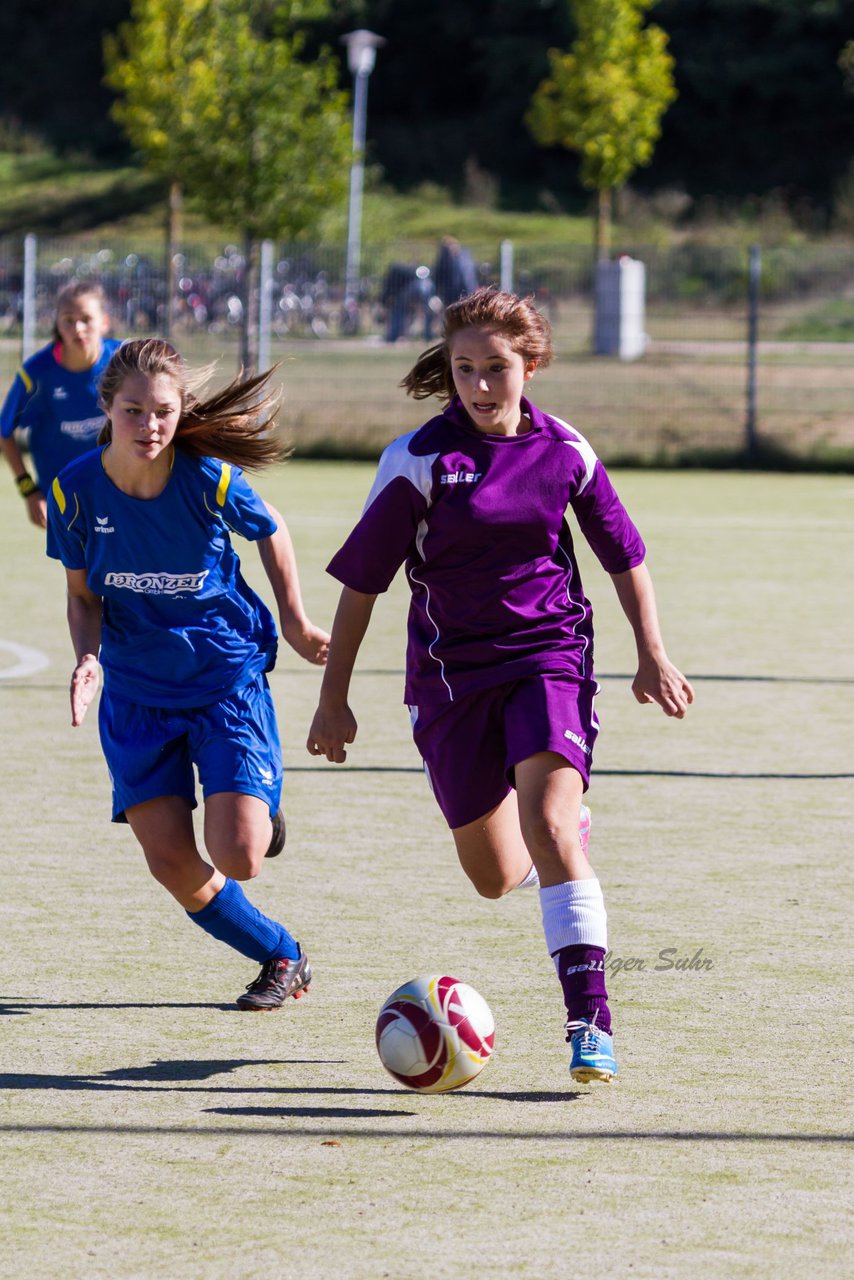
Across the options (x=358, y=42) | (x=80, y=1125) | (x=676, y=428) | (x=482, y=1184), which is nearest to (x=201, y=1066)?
(x=80, y=1125)

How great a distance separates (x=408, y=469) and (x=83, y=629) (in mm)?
945

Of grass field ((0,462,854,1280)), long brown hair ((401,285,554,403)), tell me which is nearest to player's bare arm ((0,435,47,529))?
grass field ((0,462,854,1280))

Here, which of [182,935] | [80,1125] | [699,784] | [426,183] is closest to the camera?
[80,1125]

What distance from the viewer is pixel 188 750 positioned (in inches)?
190

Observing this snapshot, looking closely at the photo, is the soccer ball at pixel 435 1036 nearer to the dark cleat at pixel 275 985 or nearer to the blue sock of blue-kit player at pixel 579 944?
the blue sock of blue-kit player at pixel 579 944

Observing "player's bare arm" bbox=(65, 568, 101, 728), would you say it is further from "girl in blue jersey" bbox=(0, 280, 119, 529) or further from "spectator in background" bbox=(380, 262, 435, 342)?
"spectator in background" bbox=(380, 262, 435, 342)

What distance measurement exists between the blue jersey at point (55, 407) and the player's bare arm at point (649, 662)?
17.3ft

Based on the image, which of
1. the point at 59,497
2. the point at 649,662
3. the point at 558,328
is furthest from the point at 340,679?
the point at 558,328

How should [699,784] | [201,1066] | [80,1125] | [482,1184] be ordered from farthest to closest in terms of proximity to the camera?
1. [699,784]
2. [201,1066]
3. [80,1125]
4. [482,1184]

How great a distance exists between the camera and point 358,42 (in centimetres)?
3466

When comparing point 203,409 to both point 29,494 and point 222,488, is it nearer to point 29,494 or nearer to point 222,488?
point 222,488

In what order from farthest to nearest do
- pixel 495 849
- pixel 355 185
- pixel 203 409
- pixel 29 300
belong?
pixel 355 185 < pixel 29 300 < pixel 203 409 < pixel 495 849

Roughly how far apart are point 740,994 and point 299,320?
1978 cm

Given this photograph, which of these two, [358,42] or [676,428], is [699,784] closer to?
[676,428]
